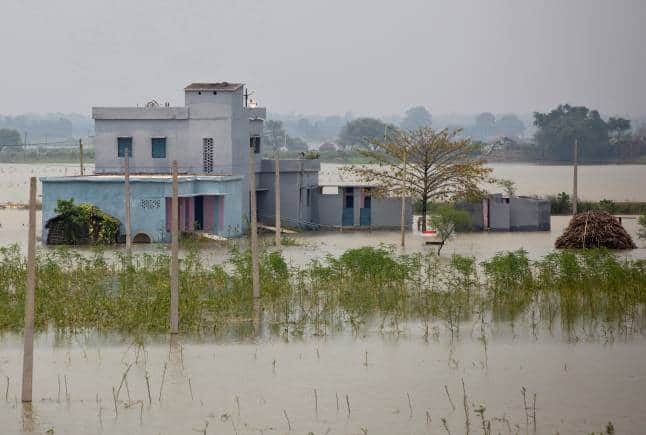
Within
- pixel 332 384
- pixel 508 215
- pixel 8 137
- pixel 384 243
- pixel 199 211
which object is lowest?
pixel 332 384

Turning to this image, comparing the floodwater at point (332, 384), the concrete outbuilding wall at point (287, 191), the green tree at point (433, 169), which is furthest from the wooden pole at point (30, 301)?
the green tree at point (433, 169)

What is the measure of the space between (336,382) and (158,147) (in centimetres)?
1994

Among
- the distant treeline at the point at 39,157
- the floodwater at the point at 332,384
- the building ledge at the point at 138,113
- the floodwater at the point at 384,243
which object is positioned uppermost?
the distant treeline at the point at 39,157

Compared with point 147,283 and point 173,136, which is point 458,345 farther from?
point 173,136

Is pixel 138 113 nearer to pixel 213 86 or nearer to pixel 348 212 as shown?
pixel 213 86

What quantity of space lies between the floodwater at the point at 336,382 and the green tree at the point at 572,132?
80.6m

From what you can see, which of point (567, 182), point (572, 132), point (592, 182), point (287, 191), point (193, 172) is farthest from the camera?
point (572, 132)

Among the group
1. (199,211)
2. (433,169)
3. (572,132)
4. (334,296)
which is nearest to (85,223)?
(199,211)

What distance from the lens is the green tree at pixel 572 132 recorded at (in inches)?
3804

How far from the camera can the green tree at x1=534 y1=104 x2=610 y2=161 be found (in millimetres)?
96625

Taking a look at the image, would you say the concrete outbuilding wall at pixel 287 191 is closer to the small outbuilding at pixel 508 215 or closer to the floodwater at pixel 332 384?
the small outbuilding at pixel 508 215

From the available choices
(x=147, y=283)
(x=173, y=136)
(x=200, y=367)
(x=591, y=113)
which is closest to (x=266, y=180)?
(x=173, y=136)

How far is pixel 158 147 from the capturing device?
33.6 metres

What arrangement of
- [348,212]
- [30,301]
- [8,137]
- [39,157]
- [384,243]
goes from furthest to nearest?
[8,137]
[39,157]
[348,212]
[384,243]
[30,301]
